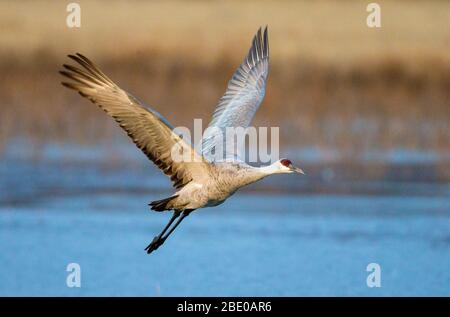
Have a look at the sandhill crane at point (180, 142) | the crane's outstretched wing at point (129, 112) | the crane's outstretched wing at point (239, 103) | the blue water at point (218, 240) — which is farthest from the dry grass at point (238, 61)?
the crane's outstretched wing at point (129, 112)

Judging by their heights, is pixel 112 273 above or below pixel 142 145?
below

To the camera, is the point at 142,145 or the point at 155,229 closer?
the point at 142,145

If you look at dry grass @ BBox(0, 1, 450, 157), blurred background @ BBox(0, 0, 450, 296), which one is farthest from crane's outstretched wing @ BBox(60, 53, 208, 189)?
dry grass @ BBox(0, 1, 450, 157)

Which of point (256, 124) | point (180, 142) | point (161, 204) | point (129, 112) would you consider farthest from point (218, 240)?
point (256, 124)

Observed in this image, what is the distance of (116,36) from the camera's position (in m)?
20.0

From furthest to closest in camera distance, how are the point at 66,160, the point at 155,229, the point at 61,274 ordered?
the point at 66,160, the point at 155,229, the point at 61,274

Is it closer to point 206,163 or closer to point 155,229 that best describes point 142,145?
point 206,163

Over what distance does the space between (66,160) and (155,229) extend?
3731 millimetres

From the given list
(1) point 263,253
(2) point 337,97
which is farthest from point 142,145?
(2) point 337,97

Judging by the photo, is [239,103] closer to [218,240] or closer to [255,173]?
[255,173]

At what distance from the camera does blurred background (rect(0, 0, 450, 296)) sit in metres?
11.8

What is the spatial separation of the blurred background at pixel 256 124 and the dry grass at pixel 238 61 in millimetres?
38

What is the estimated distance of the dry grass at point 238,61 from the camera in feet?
59.8
